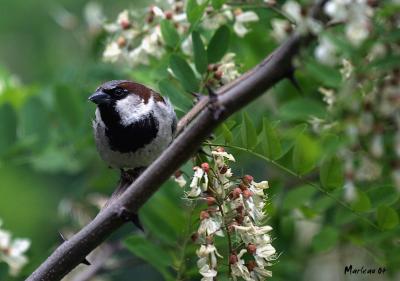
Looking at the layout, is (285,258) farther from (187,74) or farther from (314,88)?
(187,74)

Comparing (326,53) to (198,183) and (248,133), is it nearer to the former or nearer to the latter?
(248,133)

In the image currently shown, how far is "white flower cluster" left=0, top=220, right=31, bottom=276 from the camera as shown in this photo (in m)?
2.82

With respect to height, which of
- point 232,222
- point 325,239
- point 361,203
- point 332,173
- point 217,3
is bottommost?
point 325,239

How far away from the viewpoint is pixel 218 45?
8.16 feet

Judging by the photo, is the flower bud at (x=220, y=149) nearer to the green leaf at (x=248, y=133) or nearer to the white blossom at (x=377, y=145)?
the green leaf at (x=248, y=133)

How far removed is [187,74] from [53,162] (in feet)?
3.46

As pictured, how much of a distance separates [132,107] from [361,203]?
787mm

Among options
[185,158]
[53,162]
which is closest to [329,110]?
[185,158]

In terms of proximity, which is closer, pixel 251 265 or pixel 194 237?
pixel 251 265

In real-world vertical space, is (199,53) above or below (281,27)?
above

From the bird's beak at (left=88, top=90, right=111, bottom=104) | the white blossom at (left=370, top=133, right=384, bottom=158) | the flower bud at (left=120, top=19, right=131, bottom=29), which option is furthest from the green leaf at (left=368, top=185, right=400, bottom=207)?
the flower bud at (left=120, top=19, right=131, bottom=29)

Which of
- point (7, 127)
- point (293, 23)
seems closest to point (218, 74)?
point (293, 23)

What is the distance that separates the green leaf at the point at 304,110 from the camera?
257 centimetres

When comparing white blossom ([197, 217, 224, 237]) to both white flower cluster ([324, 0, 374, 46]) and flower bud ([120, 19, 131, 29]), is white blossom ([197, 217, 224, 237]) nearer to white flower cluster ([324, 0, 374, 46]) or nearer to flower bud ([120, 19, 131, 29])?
white flower cluster ([324, 0, 374, 46])
